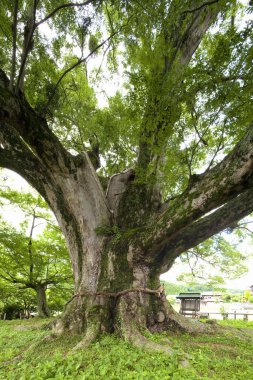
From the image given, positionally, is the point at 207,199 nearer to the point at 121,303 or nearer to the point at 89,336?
the point at 121,303

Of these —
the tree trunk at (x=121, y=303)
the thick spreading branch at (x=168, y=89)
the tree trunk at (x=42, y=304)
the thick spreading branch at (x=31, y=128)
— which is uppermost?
the thick spreading branch at (x=168, y=89)

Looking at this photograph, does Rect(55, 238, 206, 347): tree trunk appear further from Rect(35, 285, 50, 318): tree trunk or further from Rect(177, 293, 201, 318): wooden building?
Rect(177, 293, 201, 318): wooden building

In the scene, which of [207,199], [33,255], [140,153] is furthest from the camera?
[33,255]

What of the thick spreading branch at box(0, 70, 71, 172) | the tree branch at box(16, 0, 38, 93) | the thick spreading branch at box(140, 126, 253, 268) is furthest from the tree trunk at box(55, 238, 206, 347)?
the tree branch at box(16, 0, 38, 93)

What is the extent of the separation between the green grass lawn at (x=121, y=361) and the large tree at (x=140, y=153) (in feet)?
1.36

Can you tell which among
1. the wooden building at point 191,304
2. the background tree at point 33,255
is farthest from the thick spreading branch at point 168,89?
the wooden building at point 191,304

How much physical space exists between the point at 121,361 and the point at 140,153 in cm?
390

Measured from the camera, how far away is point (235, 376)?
8.26ft

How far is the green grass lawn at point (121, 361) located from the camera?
2.44m

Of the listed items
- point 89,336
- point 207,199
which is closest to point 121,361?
point 89,336

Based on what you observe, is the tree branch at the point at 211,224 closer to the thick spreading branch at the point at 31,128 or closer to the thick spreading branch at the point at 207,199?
the thick spreading branch at the point at 207,199

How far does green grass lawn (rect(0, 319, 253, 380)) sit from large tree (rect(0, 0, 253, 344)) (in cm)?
42

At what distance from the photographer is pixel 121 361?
106 inches

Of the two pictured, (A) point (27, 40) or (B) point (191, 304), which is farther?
(B) point (191, 304)
